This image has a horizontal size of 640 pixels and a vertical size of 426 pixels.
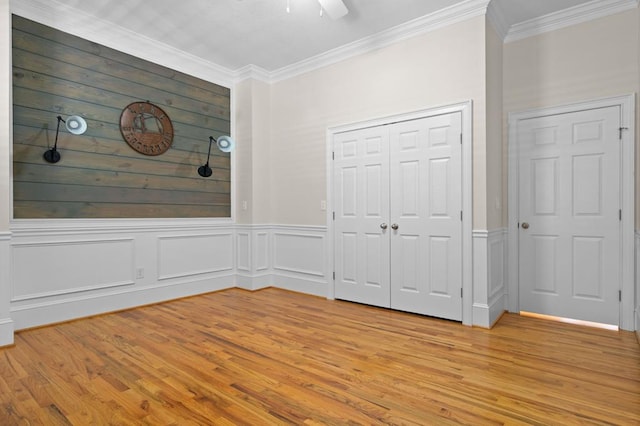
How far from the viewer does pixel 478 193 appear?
3.21m

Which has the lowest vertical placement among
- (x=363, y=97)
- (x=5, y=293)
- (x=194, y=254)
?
(x=5, y=293)

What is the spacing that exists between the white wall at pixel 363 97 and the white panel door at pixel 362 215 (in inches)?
9.3

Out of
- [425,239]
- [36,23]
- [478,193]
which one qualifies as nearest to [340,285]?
[425,239]

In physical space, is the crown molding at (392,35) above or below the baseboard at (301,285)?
above

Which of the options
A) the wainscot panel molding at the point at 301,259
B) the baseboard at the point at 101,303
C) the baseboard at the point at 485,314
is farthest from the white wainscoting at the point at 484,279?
the baseboard at the point at 101,303

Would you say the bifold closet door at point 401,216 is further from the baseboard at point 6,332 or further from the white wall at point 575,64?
the baseboard at point 6,332

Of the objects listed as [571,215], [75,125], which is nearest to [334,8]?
[75,125]

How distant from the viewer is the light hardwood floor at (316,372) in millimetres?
1830

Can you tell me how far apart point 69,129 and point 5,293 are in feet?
4.71

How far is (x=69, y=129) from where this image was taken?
3.21m

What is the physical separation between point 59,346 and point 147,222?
1.49m

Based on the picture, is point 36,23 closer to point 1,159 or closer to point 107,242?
point 1,159

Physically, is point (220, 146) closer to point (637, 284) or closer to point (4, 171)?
point (4, 171)

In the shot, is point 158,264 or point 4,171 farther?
point 158,264
